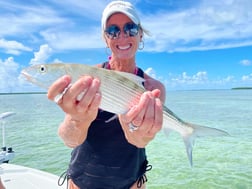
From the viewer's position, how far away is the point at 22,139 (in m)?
11.2

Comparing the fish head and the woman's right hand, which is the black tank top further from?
the fish head

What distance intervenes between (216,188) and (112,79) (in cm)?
490

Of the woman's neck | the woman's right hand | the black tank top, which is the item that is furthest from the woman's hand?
A: the woman's neck

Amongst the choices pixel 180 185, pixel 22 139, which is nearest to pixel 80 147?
pixel 180 185

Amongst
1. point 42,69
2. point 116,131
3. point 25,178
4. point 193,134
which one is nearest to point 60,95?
point 42,69

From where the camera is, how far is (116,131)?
1821 mm

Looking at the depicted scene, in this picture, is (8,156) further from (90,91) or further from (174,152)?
(174,152)

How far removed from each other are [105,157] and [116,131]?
0.19 metres

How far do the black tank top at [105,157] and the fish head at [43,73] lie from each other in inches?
18.9

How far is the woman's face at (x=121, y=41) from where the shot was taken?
6.21 feet

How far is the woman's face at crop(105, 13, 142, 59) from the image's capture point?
6.21 ft

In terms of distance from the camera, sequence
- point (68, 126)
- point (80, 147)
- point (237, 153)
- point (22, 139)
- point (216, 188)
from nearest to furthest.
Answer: point (68, 126)
point (80, 147)
point (216, 188)
point (237, 153)
point (22, 139)

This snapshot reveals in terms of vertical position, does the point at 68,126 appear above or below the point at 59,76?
below

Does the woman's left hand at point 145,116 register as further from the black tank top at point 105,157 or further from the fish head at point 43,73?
the fish head at point 43,73
